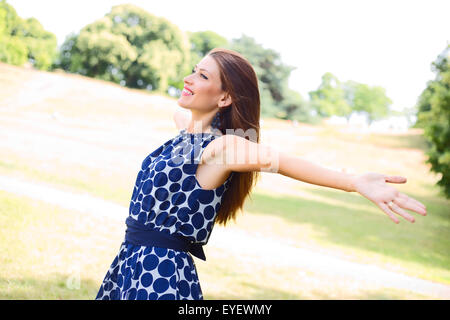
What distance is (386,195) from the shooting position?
1.60 metres

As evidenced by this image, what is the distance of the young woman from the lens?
1.76m

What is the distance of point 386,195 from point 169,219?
82 centimetres

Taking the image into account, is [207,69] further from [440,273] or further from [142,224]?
[440,273]

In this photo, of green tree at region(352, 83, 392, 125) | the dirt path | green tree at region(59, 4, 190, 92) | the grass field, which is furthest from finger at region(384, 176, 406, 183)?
green tree at region(352, 83, 392, 125)

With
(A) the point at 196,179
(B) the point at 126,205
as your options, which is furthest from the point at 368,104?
(A) the point at 196,179

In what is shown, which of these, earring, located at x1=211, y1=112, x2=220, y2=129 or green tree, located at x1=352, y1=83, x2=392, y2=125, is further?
green tree, located at x1=352, y1=83, x2=392, y2=125

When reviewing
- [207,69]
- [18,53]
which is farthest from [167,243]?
[18,53]

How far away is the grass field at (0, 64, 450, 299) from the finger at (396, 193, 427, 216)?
1.53 meters

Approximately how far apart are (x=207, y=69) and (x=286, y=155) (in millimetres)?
559

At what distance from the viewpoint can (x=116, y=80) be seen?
33469mm

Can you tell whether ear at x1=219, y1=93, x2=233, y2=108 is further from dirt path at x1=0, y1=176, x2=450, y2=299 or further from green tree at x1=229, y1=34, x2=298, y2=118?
green tree at x1=229, y1=34, x2=298, y2=118

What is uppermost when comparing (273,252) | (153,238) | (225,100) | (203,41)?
(203,41)

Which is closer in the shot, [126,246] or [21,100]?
[126,246]

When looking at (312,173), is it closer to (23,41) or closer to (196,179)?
(196,179)
